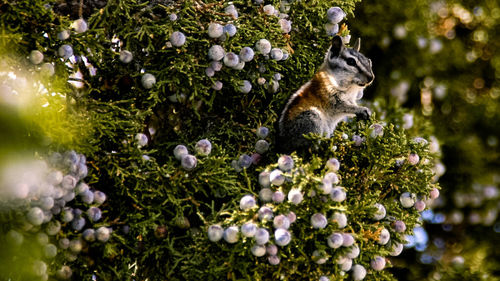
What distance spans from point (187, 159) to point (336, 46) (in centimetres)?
59

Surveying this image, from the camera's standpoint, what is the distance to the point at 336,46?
1625 millimetres

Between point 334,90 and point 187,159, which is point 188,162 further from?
point 334,90

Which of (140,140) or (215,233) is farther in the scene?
(140,140)

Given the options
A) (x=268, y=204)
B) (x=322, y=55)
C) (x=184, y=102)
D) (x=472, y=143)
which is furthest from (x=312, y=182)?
(x=472, y=143)

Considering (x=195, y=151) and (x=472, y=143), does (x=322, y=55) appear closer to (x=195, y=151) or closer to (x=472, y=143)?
(x=195, y=151)

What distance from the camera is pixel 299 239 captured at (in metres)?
1.26

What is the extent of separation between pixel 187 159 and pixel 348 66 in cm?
61

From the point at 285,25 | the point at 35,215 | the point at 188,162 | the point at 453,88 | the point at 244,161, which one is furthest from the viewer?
the point at 453,88

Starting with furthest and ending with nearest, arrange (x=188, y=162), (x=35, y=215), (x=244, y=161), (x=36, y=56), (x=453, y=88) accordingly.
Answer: (x=453, y=88)
(x=244, y=161)
(x=188, y=162)
(x=36, y=56)
(x=35, y=215)

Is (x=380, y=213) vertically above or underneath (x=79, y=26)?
underneath

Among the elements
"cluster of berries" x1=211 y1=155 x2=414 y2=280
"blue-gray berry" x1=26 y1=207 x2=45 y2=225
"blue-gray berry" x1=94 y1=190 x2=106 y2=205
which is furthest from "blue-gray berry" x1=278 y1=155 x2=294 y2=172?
"blue-gray berry" x1=26 y1=207 x2=45 y2=225

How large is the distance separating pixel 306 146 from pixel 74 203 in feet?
1.96

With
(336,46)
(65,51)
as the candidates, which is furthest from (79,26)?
(336,46)

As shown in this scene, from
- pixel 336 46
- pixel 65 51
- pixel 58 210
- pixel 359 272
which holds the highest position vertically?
pixel 65 51
